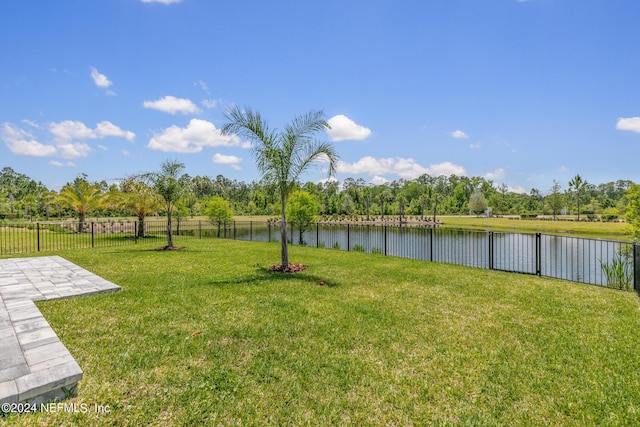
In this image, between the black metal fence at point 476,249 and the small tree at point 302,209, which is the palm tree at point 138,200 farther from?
the small tree at point 302,209

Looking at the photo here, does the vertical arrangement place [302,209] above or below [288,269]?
above

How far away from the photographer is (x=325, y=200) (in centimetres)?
6138

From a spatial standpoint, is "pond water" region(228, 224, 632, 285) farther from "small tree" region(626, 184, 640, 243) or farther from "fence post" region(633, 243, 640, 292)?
"fence post" region(633, 243, 640, 292)

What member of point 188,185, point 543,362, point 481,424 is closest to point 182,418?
point 481,424

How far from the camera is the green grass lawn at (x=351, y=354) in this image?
2.33 m

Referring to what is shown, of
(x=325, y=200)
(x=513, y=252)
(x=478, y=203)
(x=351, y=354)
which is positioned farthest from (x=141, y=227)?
(x=478, y=203)

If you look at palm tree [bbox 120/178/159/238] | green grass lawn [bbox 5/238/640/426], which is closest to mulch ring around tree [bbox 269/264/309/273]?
→ green grass lawn [bbox 5/238/640/426]

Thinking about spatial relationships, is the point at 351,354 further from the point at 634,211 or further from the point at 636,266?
the point at 634,211

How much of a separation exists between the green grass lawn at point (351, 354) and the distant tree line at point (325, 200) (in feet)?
13.5

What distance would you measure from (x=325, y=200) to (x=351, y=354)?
58.3 metres

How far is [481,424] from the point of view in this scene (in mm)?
2207

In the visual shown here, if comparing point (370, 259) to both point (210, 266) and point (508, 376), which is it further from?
point (508, 376)

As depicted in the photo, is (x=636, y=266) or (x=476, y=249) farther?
(x=476, y=249)

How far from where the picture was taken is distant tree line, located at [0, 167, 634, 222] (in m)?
16.2
